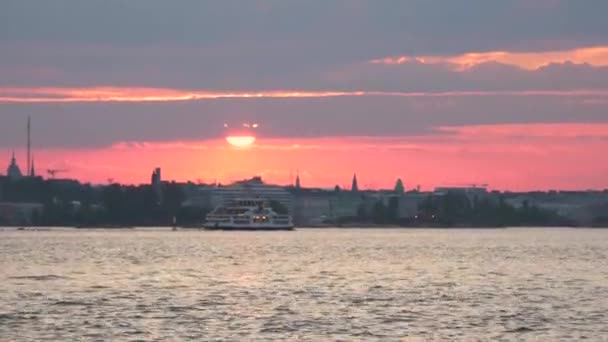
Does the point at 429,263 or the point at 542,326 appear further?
the point at 429,263

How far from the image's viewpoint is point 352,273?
3669 inches

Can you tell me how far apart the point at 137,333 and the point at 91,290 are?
21634 mm

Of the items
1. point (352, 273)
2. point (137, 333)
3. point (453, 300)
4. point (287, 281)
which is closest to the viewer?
point (137, 333)

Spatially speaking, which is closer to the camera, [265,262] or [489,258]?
[265,262]

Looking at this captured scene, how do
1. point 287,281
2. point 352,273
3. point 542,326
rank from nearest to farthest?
1. point 542,326
2. point 287,281
3. point 352,273

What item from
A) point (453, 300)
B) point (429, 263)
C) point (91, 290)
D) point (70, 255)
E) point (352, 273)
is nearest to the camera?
point (453, 300)

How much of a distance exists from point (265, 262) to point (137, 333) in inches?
2321

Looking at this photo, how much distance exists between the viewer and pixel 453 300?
69.0 meters

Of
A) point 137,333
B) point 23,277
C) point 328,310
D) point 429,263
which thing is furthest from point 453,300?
point 429,263

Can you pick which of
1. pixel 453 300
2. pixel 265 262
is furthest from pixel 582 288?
pixel 265 262

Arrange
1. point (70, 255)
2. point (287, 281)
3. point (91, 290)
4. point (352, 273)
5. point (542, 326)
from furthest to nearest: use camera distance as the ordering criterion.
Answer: point (70, 255), point (352, 273), point (287, 281), point (91, 290), point (542, 326)

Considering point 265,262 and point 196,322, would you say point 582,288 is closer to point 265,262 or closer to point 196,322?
point 196,322

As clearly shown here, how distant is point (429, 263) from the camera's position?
4429 inches

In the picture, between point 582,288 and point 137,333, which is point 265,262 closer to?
point 582,288
